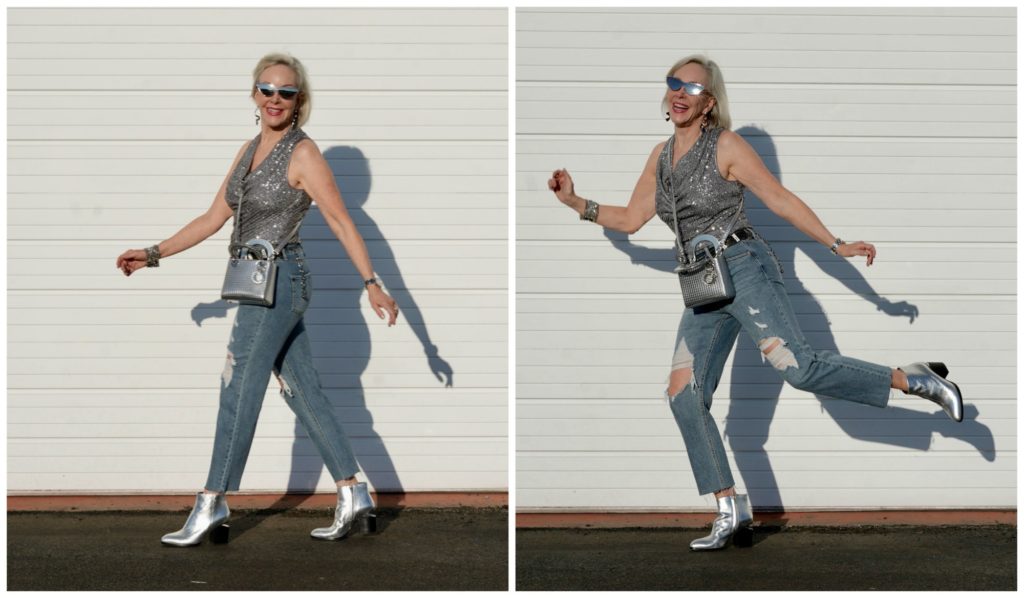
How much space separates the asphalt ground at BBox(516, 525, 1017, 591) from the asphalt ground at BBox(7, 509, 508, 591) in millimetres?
211

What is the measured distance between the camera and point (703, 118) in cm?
446

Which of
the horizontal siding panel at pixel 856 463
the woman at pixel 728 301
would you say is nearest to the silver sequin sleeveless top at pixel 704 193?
the woman at pixel 728 301

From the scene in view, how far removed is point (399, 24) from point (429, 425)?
1.62 m

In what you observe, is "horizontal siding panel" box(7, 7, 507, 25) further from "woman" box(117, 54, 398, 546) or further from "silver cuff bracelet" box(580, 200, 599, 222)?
"silver cuff bracelet" box(580, 200, 599, 222)

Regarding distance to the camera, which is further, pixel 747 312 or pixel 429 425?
pixel 429 425

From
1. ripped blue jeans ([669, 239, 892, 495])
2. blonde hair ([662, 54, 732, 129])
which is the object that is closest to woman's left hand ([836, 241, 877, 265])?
ripped blue jeans ([669, 239, 892, 495])

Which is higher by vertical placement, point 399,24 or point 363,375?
point 399,24

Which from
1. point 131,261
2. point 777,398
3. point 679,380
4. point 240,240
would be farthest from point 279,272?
point 777,398

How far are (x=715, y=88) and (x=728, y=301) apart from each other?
729 millimetres

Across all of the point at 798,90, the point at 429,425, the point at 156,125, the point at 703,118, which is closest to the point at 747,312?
the point at 703,118

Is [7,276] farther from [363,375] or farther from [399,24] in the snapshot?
[399,24]

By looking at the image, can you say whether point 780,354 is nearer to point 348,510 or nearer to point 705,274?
point 705,274

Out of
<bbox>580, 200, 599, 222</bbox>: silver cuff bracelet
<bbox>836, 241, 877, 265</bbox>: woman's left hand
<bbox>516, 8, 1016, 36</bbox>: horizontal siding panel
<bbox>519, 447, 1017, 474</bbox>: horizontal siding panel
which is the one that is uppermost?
<bbox>516, 8, 1016, 36</bbox>: horizontal siding panel

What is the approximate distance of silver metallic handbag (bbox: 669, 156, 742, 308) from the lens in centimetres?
426
